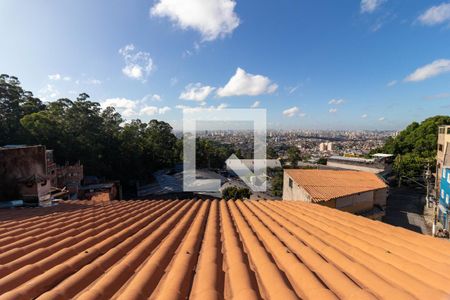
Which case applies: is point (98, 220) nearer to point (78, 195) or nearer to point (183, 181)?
point (78, 195)

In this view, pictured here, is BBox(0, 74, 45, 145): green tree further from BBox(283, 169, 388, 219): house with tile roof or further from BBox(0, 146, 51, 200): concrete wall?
BBox(283, 169, 388, 219): house with tile roof

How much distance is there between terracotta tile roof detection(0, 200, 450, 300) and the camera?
1.82 m

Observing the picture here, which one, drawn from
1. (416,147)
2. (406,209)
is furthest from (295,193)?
(416,147)

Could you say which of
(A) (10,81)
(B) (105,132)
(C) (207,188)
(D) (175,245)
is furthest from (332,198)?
(A) (10,81)

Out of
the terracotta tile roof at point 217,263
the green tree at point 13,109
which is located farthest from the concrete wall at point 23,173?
the green tree at point 13,109

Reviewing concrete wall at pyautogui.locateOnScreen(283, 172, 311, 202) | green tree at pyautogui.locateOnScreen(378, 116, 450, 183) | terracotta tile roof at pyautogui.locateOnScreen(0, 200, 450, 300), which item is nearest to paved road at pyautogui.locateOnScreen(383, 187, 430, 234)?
green tree at pyautogui.locateOnScreen(378, 116, 450, 183)

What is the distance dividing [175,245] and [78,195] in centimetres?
2172

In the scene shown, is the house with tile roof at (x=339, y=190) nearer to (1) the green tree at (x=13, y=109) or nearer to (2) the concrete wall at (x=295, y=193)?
(2) the concrete wall at (x=295, y=193)

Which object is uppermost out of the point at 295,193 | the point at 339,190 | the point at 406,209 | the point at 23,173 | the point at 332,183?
the point at 23,173

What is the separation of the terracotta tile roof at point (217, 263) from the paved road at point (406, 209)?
17.7m

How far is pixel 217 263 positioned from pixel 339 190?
463 inches

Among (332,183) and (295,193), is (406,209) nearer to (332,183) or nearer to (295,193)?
(332,183)

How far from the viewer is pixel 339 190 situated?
12.5 m

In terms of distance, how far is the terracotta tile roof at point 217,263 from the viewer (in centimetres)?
182
